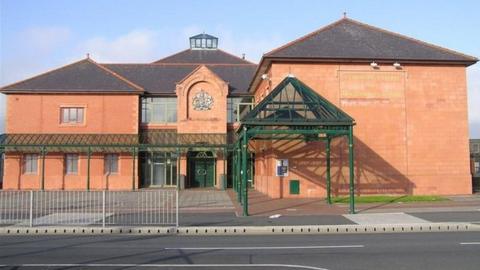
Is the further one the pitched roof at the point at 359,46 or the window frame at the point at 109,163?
the window frame at the point at 109,163

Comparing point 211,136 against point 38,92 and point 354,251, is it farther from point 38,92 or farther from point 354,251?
point 354,251

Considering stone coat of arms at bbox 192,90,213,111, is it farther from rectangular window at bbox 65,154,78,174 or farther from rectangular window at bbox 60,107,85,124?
rectangular window at bbox 65,154,78,174

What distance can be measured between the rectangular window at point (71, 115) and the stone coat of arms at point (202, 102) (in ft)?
28.8

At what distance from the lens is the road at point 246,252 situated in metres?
9.59

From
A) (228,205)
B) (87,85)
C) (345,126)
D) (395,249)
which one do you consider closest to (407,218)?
(345,126)

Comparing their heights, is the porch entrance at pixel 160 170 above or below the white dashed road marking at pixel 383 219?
above

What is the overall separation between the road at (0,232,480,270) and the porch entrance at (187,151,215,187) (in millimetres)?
27239

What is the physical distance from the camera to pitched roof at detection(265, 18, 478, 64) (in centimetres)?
2883

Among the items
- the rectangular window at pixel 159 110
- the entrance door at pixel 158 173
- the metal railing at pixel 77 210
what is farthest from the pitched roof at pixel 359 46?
the entrance door at pixel 158 173

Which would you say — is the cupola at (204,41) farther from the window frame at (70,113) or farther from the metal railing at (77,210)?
the metal railing at (77,210)

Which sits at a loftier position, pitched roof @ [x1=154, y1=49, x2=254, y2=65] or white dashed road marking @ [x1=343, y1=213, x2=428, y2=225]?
pitched roof @ [x1=154, y1=49, x2=254, y2=65]

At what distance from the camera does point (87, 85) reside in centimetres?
4103

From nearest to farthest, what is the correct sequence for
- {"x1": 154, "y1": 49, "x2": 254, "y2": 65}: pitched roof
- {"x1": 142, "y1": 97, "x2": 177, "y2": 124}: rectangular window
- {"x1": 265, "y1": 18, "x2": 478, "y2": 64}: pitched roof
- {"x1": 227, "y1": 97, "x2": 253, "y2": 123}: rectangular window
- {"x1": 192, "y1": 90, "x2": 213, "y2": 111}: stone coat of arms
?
{"x1": 265, "y1": 18, "x2": 478, "y2": 64}: pitched roof < {"x1": 192, "y1": 90, "x2": 213, "y2": 111}: stone coat of arms < {"x1": 227, "y1": 97, "x2": 253, "y2": 123}: rectangular window < {"x1": 142, "y1": 97, "x2": 177, "y2": 124}: rectangular window < {"x1": 154, "y1": 49, "x2": 254, "y2": 65}: pitched roof

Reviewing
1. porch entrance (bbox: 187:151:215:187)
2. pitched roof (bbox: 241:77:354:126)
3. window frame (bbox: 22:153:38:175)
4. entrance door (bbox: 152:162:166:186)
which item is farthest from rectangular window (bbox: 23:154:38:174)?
pitched roof (bbox: 241:77:354:126)
